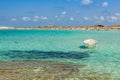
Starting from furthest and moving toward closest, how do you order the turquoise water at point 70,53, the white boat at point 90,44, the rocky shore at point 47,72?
1. the white boat at point 90,44
2. the turquoise water at point 70,53
3. the rocky shore at point 47,72

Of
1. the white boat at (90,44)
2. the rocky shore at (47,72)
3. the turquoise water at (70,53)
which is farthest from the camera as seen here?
the white boat at (90,44)

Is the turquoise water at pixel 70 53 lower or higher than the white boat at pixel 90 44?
lower

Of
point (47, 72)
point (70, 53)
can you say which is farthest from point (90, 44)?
point (47, 72)

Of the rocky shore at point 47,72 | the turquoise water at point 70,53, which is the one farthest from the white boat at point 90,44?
the rocky shore at point 47,72

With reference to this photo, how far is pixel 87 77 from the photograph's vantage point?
→ 15.5m

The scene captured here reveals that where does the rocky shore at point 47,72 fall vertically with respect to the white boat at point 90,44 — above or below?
below

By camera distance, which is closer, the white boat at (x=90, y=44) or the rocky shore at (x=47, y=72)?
the rocky shore at (x=47, y=72)

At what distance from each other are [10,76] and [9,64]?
14.0 ft

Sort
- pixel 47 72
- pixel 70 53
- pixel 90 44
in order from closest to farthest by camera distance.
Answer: pixel 47 72 → pixel 70 53 → pixel 90 44

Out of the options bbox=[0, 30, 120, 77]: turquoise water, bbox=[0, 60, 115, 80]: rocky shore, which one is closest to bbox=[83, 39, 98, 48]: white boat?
bbox=[0, 30, 120, 77]: turquoise water

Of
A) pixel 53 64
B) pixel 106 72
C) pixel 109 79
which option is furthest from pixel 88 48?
pixel 109 79

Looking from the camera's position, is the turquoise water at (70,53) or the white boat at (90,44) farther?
the white boat at (90,44)

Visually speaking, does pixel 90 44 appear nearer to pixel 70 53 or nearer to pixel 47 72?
pixel 70 53

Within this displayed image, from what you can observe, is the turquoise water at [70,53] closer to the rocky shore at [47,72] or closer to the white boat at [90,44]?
the white boat at [90,44]
